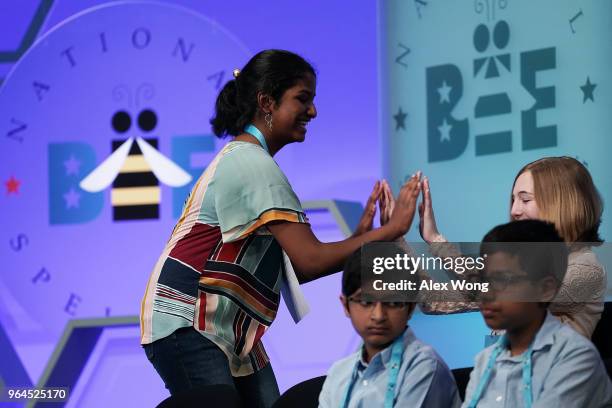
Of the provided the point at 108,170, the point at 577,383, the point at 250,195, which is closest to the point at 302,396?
the point at 250,195

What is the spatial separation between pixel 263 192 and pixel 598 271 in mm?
746

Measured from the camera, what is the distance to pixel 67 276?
15.1 feet

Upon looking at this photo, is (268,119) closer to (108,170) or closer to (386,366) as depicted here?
(386,366)

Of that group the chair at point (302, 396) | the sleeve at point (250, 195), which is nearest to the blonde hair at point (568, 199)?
the sleeve at point (250, 195)

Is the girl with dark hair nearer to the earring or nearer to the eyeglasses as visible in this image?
the earring

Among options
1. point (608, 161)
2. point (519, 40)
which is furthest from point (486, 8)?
point (608, 161)

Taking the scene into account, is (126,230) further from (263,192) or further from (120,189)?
(263,192)

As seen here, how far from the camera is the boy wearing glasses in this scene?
211cm

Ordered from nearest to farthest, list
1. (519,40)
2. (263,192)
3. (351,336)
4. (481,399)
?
(481,399) → (263,192) → (519,40) → (351,336)

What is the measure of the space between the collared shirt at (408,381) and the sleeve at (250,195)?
0.39m

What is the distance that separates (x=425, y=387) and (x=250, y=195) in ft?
2.02

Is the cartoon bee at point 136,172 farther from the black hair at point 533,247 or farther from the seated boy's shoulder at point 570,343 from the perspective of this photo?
the seated boy's shoulder at point 570,343

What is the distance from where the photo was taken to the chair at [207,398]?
7.69 ft

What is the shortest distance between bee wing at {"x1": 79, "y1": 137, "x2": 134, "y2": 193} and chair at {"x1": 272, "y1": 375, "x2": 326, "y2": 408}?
2298mm
